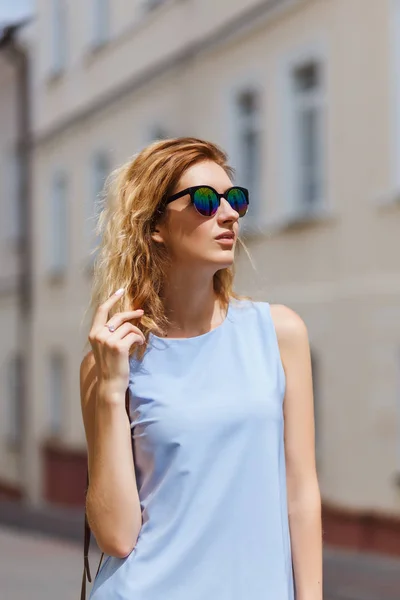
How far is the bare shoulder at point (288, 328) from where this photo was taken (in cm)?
299

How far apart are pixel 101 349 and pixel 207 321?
252mm

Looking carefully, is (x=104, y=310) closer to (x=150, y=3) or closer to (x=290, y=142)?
(x=290, y=142)

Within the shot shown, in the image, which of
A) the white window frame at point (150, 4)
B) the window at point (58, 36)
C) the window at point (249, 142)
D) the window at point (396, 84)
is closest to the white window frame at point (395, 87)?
the window at point (396, 84)

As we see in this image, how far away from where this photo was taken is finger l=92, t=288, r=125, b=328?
2961 millimetres

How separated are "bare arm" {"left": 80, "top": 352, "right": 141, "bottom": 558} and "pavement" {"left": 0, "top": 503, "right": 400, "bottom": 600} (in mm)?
7877

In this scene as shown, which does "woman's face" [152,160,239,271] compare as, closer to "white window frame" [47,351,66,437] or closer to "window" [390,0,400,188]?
"window" [390,0,400,188]

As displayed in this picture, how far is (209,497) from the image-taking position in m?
2.80

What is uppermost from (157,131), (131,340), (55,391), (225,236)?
(157,131)

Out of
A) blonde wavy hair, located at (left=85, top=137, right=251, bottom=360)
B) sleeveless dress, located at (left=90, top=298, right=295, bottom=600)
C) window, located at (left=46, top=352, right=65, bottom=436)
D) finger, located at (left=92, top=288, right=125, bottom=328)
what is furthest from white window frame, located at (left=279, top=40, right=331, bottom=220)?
sleeveless dress, located at (left=90, top=298, right=295, bottom=600)

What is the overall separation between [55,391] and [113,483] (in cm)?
2196

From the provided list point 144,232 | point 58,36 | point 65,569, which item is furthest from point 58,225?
point 144,232

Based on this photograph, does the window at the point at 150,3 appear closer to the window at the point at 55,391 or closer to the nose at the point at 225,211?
the window at the point at 55,391

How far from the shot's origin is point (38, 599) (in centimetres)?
1049

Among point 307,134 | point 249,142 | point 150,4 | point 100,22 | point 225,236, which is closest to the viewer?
point 225,236
